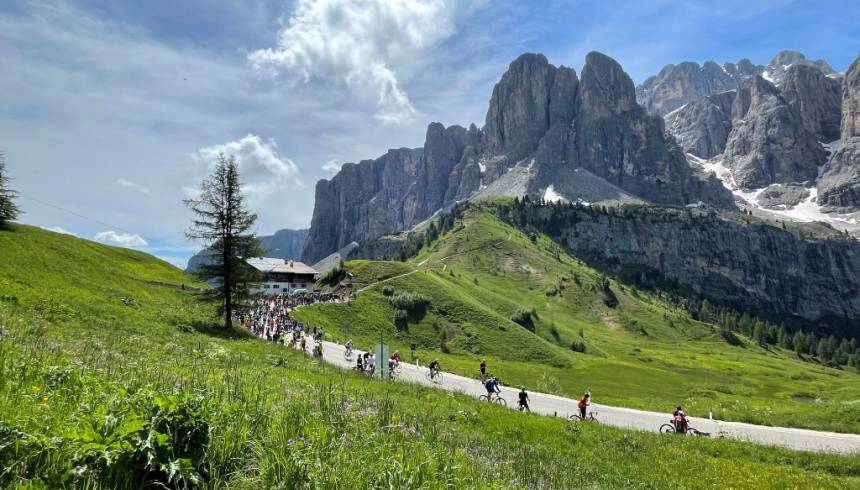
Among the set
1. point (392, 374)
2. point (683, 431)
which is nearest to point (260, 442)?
point (392, 374)

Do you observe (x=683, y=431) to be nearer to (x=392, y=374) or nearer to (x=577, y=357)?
(x=392, y=374)

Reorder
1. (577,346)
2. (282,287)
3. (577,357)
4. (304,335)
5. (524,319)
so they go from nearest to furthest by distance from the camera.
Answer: (304,335), (577,357), (577,346), (524,319), (282,287)

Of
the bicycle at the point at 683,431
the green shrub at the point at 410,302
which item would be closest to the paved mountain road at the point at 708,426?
the bicycle at the point at 683,431

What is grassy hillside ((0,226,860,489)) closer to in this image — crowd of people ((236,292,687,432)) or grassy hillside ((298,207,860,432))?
crowd of people ((236,292,687,432))

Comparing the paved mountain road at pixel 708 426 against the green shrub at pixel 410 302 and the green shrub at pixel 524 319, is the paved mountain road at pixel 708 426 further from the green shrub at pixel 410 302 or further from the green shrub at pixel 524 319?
the green shrub at pixel 524 319

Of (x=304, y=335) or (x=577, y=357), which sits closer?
(x=304, y=335)

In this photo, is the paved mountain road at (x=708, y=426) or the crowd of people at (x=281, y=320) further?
the crowd of people at (x=281, y=320)

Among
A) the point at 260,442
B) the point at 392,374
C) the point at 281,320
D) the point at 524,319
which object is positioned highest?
the point at 524,319

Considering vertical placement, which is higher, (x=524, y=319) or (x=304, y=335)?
(x=524, y=319)

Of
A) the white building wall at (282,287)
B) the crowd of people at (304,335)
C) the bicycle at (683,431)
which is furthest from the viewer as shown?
the white building wall at (282,287)

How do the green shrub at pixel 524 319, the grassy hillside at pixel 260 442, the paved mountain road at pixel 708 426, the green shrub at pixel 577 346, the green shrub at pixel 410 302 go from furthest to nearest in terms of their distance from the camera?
the green shrub at pixel 577 346
the green shrub at pixel 524 319
the green shrub at pixel 410 302
the paved mountain road at pixel 708 426
the grassy hillside at pixel 260 442

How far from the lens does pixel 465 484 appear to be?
711cm

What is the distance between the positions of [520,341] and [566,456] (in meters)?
79.9

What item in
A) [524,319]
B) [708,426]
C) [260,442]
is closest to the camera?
[260,442]
